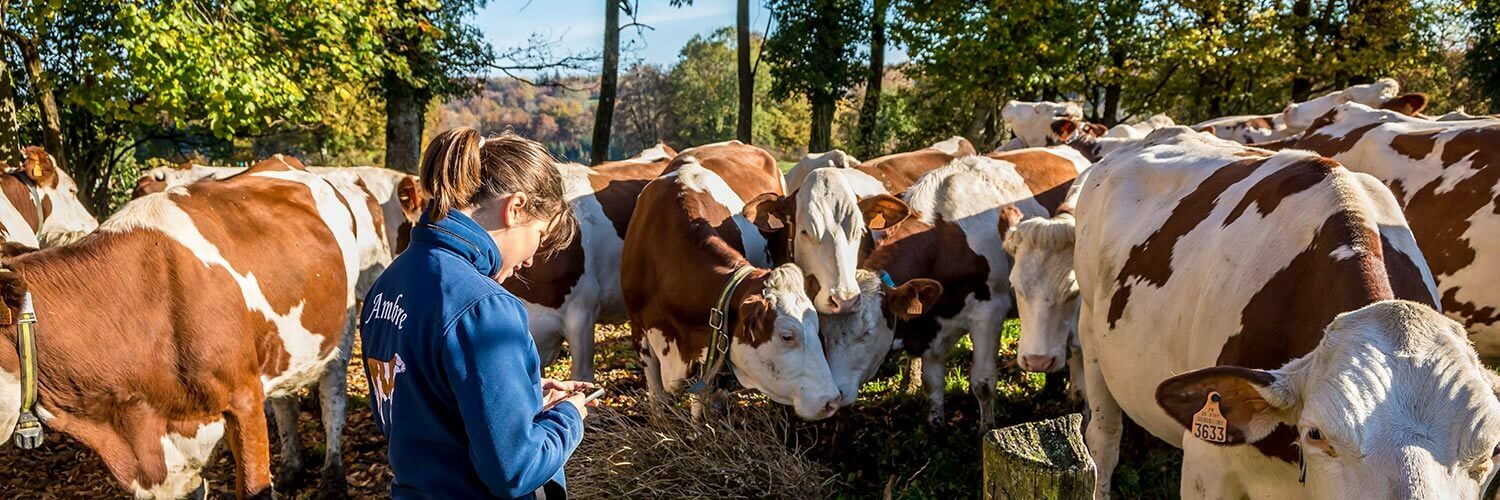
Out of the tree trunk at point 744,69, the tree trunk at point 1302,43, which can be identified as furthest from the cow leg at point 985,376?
the tree trunk at point 1302,43

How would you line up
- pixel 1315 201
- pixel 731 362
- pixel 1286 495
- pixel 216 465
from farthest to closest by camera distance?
1. pixel 216 465
2. pixel 731 362
3. pixel 1315 201
4. pixel 1286 495

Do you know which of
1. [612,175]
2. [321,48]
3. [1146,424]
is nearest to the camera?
[1146,424]

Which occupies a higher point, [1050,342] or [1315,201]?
[1315,201]

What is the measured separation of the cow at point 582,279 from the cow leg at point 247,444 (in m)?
1.73

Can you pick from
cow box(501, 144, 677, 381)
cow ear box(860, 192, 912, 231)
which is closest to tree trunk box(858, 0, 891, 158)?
cow box(501, 144, 677, 381)

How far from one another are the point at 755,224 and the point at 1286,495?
4.03m

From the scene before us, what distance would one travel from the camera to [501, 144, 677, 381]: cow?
604cm

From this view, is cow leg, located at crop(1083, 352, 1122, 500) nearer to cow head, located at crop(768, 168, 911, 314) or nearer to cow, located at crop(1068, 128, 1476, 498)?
cow, located at crop(1068, 128, 1476, 498)

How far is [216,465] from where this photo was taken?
578cm

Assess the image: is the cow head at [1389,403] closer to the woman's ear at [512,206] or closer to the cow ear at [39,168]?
the woman's ear at [512,206]

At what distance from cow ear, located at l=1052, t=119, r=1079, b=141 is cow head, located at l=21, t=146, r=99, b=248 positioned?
391 inches

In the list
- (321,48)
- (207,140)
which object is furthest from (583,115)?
(321,48)

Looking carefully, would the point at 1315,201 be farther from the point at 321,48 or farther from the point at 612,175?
the point at 321,48

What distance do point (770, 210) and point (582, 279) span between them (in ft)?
4.42
